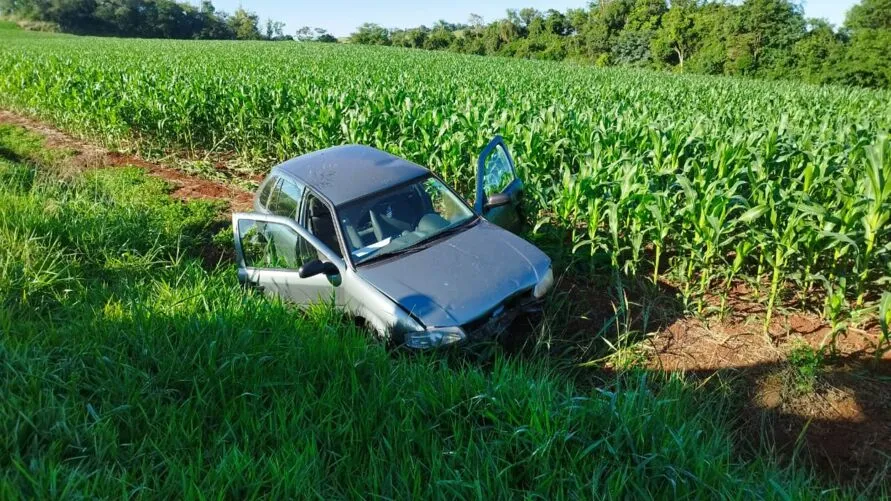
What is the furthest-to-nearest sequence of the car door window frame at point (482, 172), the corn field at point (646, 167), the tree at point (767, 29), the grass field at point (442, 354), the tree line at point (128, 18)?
the tree line at point (128, 18), the tree at point (767, 29), the car door window frame at point (482, 172), the corn field at point (646, 167), the grass field at point (442, 354)

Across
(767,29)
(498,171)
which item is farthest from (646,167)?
(767,29)

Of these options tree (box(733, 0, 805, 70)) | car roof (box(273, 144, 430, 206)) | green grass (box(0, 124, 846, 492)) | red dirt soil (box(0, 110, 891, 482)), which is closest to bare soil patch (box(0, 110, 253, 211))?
car roof (box(273, 144, 430, 206))

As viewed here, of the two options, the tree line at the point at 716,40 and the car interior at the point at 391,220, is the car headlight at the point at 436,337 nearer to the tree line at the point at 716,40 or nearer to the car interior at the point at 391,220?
the car interior at the point at 391,220

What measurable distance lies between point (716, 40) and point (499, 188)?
1899 inches

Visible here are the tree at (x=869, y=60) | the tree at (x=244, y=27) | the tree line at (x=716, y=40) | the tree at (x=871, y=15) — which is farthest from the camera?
the tree at (x=244, y=27)

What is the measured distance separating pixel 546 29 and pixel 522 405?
245ft

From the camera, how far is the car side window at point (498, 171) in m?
5.74

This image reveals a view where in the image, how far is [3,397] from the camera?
2766 millimetres

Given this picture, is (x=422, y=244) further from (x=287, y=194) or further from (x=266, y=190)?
(x=266, y=190)

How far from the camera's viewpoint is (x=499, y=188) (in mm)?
5871

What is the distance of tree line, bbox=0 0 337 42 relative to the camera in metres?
79.6

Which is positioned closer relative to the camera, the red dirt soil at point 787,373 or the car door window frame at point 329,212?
the red dirt soil at point 787,373

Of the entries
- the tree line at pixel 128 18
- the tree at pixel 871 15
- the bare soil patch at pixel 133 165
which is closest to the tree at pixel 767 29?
the tree at pixel 871 15

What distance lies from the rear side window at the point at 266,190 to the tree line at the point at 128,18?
315 feet
